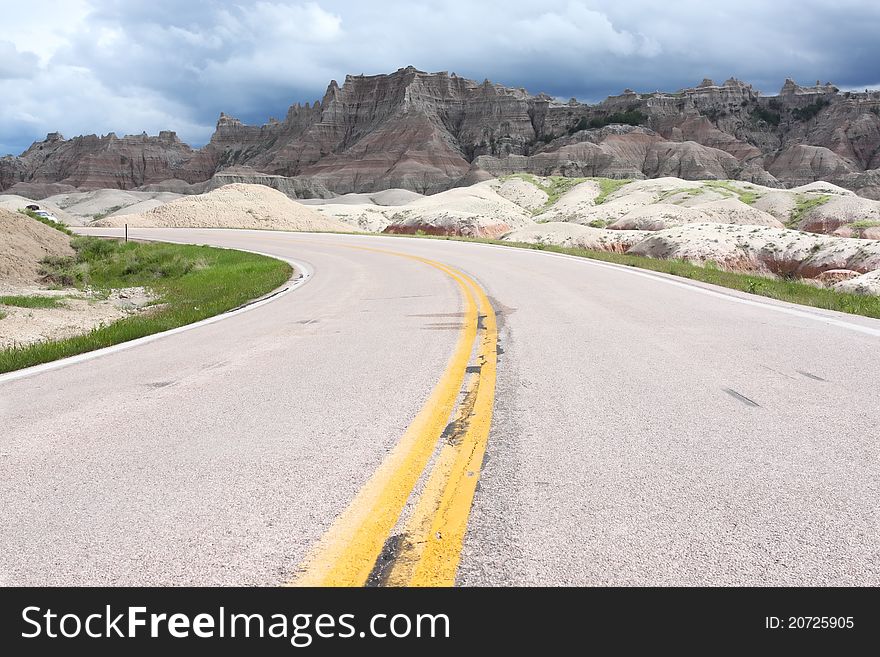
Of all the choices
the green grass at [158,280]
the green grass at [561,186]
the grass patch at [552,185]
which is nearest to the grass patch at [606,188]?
the green grass at [561,186]

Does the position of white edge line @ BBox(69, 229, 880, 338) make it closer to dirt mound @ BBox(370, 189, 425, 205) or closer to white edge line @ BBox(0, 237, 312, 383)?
white edge line @ BBox(0, 237, 312, 383)

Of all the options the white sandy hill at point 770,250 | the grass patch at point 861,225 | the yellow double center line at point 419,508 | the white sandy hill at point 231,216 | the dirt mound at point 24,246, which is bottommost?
the yellow double center line at point 419,508

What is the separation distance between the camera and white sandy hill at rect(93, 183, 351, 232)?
53156 millimetres

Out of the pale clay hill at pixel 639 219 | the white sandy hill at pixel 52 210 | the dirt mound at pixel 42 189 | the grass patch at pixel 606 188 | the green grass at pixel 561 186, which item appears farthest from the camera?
the dirt mound at pixel 42 189

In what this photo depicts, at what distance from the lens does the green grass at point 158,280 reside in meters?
8.46

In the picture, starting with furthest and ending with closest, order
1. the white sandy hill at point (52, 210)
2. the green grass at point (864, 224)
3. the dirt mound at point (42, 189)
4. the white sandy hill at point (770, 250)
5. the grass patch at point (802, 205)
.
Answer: the dirt mound at point (42, 189) < the grass patch at point (802, 205) < the white sandy hill at point (52, 210) < the green grass at point (864, 224) < the white sandy hill at point (770, 250)

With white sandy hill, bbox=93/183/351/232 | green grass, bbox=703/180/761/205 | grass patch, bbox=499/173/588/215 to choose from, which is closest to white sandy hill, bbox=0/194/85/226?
white sandy hill, bbox=93/183/351/232

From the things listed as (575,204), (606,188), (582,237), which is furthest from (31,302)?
(606,188)

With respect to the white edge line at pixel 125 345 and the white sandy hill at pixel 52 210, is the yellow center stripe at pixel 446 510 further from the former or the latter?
the white sandy hill at pixel 52 210

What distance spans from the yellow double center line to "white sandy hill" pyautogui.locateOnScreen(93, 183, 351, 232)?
164 feet

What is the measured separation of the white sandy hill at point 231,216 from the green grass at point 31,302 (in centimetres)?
3914

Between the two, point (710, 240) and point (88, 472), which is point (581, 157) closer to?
point (710, 240)

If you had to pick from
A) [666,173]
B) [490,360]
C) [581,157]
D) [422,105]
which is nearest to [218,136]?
[422,105]

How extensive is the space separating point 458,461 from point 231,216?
179 feet
